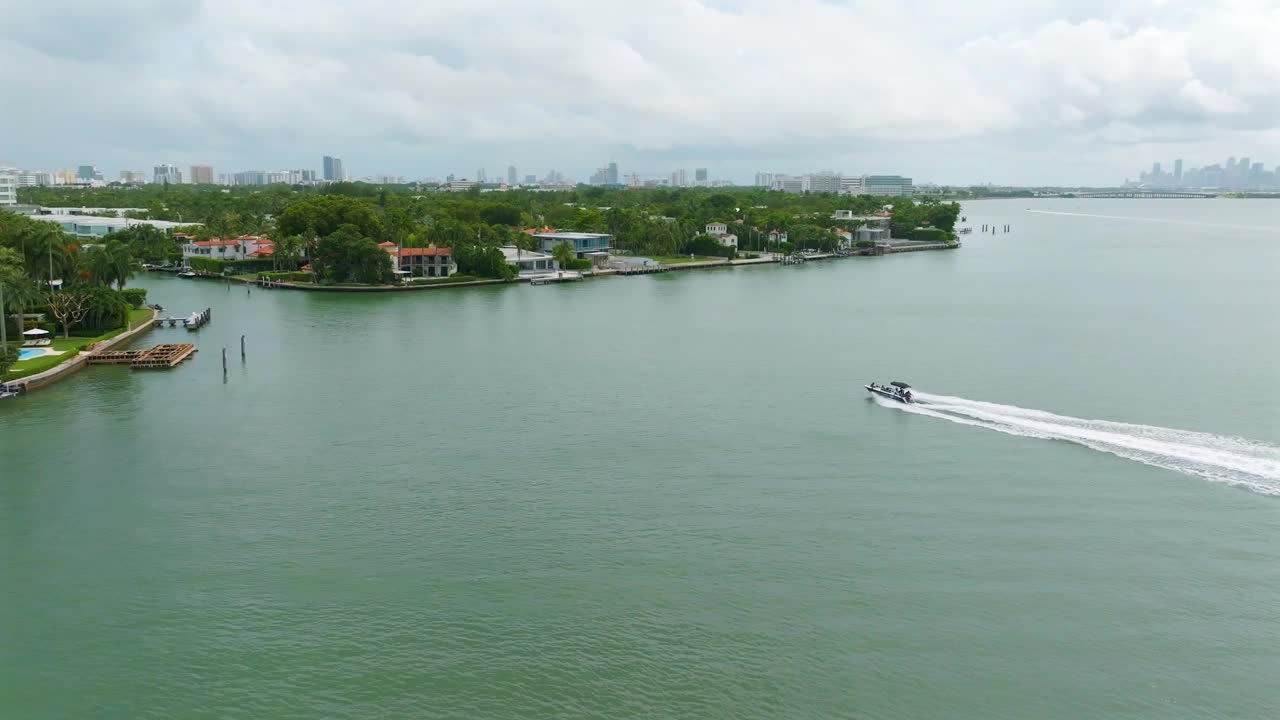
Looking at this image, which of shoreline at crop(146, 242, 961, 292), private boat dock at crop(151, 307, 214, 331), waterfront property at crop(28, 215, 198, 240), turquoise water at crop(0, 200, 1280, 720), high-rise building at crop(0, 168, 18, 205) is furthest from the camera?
high-rise building at crop(0, 168, 18, 205)

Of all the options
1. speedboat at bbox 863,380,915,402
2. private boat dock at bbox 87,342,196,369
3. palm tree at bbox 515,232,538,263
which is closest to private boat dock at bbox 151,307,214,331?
private boat dock at bbox 87,342,196,369

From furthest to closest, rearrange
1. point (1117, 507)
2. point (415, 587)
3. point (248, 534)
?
point (1117, 507) → point (248, 534) → point (415, 587)

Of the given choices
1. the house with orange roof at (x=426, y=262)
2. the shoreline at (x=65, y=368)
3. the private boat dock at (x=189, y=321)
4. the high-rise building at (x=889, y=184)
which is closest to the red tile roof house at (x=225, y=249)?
the house with orange roof at (x=426, y=262)

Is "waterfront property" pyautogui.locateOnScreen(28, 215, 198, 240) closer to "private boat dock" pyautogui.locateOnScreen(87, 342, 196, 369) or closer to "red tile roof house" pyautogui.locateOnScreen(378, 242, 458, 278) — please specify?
"red tile roof house" pyautogui.locateOnScreen(378, 242, 458, 278)

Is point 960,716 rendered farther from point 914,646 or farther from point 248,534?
point 248,534

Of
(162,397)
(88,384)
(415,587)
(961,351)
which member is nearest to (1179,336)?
(961,351)

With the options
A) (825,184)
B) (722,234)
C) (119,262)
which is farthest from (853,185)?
(119,262)
